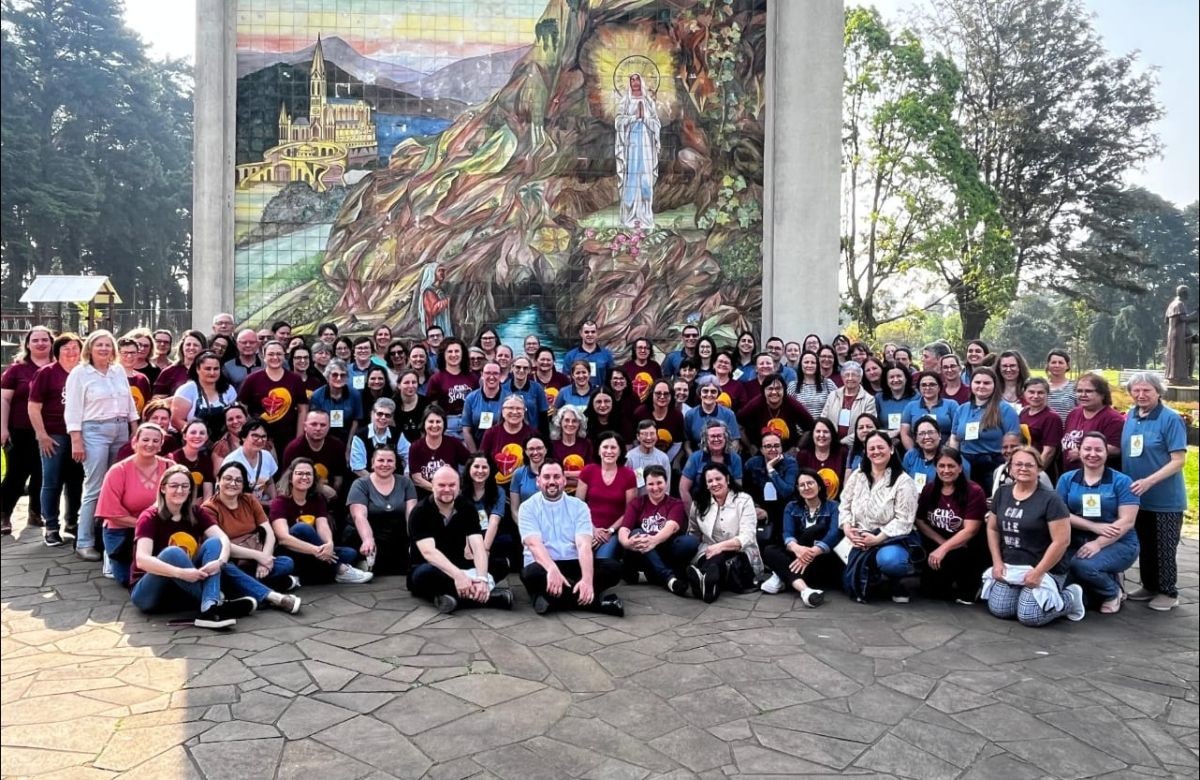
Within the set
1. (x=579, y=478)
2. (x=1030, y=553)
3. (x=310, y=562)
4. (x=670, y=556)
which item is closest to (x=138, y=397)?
(x=310, y=562)

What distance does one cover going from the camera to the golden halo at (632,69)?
12.4 meters

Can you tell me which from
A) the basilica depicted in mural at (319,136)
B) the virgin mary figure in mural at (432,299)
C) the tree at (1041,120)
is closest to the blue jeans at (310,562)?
the virgin mary figure in mural at (432,299)

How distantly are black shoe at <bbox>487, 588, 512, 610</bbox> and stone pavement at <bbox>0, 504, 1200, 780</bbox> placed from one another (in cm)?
14

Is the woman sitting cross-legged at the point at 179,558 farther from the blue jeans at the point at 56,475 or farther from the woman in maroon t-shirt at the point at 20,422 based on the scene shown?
the woman in maroon t-shirt at the point at 20,422

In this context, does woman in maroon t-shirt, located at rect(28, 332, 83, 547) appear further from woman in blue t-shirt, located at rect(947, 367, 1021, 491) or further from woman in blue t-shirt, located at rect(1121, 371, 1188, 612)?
woman in blue t-shirt, located at rect(1121, 371, 1188, 612)

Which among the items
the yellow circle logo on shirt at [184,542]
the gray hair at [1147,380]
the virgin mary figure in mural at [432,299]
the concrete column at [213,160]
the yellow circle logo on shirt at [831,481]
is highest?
the concrete column at [213,160]

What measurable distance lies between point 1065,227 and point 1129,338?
13.5ft

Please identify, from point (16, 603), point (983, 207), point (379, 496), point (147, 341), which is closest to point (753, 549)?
point (379, 496)

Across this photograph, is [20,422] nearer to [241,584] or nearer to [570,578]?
[241,584]

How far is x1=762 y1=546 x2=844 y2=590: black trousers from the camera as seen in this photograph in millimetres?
6602

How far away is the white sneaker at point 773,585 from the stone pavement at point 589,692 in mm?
330

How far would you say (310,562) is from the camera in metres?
6.49

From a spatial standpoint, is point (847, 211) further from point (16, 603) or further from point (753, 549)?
point (16, 603)

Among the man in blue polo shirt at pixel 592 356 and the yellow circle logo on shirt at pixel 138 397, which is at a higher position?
the man in blue polo shirt at pixel 592 356
